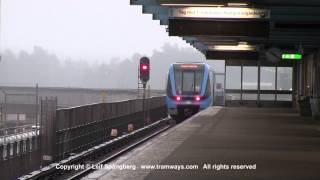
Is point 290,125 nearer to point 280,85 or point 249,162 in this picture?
point 249,162

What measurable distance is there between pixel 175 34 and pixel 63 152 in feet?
17.0

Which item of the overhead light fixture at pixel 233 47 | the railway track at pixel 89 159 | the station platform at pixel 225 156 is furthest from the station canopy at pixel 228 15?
the overhead light fixture at pixel 233 47

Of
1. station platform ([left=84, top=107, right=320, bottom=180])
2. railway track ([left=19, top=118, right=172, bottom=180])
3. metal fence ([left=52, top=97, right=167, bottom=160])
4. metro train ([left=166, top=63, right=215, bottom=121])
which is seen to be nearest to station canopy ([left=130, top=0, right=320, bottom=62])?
station platform ([left=84, top=107, right=320, bottom=180])

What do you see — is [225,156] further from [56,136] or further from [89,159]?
[89,159]

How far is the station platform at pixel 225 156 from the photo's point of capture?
10867 millimetres

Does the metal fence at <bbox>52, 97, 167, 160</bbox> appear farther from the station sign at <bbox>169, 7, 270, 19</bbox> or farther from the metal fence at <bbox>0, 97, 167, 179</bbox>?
the station sign at <bbox>169, 7, 270, 19</bbox>

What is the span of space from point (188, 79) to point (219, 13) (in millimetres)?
16567

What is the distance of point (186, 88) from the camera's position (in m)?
37.1

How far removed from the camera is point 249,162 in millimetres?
12633

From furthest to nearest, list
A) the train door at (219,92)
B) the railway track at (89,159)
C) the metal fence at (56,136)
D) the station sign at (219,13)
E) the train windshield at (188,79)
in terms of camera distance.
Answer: the train door at (219,92) < the train windshield at (188,79) < the station sign at (219,13) < the railway track at (89,159) < the metal fence at (56,136)

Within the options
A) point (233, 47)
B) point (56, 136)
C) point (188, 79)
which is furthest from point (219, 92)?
point (56, 136)

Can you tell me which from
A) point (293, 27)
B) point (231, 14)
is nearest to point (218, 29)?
point (231, 14)

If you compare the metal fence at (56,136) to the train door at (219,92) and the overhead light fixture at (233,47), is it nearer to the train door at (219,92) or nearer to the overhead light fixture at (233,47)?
the overhead light fixture at (233,47)

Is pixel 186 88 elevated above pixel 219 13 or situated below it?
below
